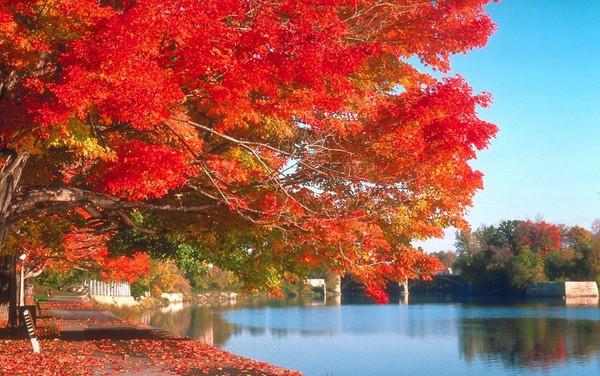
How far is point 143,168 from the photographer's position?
12383 mm

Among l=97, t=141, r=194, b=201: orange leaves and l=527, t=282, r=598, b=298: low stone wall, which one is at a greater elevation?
l=97, t=141, r=194, b=201: orange leaves

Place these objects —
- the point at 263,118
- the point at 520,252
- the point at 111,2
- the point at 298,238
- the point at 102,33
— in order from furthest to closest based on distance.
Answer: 1. the point at 520,252
2. the point at 298,238
3. the point at 263,118
4. the point at 111,2
5. the point at 102,33

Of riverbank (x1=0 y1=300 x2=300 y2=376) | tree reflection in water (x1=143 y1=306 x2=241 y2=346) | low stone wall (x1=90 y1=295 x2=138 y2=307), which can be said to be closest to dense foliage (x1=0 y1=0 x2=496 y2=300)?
riverbank (x1=0 y1=300 x2=300 y2=376)

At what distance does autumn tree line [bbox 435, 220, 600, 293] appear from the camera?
11162 centimetres

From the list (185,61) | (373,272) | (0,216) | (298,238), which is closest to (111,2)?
(185,61)

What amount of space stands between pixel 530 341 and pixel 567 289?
6658 centimetres

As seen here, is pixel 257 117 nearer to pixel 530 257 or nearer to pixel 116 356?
pixel 116 356

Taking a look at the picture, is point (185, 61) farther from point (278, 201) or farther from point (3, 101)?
point (278, 201)

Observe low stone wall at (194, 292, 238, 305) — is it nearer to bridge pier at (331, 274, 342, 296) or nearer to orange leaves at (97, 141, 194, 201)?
bridge pier at (331, 274, 342, 296)

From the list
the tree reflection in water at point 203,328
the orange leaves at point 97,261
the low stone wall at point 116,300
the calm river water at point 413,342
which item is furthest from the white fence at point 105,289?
the orange leaves at point 97,261

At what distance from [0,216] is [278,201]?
6.04 metres

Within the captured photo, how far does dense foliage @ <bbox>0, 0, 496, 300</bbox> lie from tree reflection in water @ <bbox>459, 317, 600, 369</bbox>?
19.3m

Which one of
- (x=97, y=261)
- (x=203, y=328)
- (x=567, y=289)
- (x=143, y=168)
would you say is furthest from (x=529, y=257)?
(x=143, y=168)

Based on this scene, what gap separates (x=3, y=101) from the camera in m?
12.9
